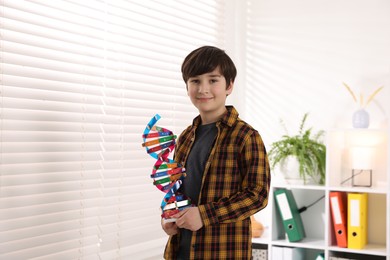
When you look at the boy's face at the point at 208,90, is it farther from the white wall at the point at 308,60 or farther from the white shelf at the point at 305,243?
the white wall at the point at 308,60

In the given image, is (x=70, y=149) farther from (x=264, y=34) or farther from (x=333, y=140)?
(x=264, y=34)

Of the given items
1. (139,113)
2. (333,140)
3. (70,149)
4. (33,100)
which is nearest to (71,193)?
(70,149)

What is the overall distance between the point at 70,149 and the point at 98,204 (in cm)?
30

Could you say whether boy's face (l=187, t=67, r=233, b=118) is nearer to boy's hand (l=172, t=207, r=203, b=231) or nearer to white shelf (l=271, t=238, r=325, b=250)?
boy's hand (l=172, t=207, r=203, b=231)

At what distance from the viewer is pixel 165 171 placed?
174 centimetres

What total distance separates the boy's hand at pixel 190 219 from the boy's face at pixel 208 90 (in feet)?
1.17

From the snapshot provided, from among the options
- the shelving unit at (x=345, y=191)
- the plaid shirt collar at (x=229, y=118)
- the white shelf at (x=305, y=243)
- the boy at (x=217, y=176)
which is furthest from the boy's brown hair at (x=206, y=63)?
the white shelf at (x=305, y=243)

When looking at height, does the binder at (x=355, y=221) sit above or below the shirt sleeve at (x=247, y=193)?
below

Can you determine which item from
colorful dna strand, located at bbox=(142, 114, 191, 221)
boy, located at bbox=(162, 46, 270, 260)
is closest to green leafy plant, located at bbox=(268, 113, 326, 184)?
boy, located at bbox=(162, 46, 270, 260)

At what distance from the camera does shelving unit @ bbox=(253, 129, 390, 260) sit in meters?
2.98

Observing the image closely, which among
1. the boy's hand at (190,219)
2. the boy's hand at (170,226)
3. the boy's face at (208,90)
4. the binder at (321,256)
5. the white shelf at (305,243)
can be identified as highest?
the boy's face at (208,90)

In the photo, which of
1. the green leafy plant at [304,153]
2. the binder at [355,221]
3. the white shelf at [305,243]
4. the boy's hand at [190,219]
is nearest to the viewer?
the boy's hand at [190,219]

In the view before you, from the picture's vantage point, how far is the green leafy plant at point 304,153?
10.2 feet

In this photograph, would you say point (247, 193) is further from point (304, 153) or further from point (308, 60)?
point (308, 60)
